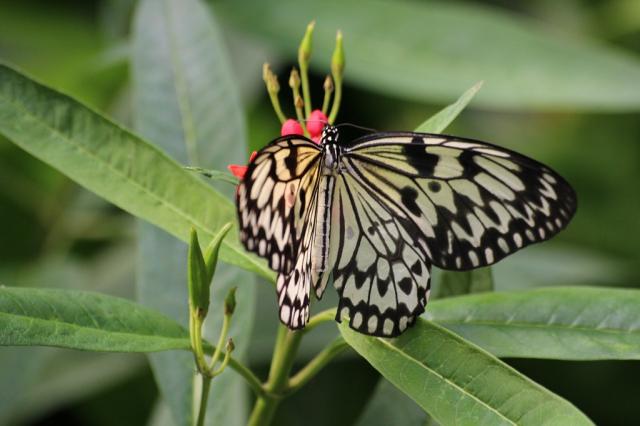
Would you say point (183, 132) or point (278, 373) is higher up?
point (183, 132)

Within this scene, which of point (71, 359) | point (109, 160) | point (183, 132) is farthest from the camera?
point (71, 359)

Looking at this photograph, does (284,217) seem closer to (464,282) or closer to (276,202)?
(276,202)

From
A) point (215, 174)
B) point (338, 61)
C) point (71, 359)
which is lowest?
point (71, 359)

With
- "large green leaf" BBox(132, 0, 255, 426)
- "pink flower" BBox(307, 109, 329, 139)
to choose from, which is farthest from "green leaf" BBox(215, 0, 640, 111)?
"pink flower" BBox(307, 109, 329, 139)

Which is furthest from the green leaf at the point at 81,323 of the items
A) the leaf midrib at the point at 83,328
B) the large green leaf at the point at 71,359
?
the large green leaf at the point at 71,359

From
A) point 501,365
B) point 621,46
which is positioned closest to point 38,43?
point 621,46

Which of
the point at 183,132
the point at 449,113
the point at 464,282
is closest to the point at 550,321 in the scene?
the point at 464,282

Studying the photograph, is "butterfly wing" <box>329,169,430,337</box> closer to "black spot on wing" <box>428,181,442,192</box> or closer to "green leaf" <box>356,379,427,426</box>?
"black spot on wing" <box>428,181,442,192</box>
